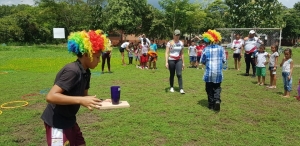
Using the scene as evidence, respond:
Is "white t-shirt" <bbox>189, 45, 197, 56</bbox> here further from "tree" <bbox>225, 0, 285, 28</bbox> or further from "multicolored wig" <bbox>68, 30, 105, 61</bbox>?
"tree" <bbox>225, 0, 285, 28</bbox>

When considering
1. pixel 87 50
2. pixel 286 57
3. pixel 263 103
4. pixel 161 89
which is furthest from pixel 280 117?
pixel 87 50

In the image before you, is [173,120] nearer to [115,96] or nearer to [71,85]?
[115,96]

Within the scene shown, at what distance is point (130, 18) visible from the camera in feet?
131

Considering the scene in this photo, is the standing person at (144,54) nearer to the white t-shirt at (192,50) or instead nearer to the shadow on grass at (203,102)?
the white t-shirt at (192,50)

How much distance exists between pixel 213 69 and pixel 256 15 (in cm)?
4100

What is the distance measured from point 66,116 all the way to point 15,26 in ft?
165

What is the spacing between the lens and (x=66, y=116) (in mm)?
2742

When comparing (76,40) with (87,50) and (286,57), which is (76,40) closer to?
(87,50)

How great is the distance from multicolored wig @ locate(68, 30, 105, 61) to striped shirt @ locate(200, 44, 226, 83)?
13.3 ft

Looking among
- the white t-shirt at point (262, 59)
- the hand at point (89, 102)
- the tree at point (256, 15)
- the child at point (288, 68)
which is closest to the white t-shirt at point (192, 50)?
the white t-shirt at point (262, 59)

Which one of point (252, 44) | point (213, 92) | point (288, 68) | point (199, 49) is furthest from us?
point (199, 49)

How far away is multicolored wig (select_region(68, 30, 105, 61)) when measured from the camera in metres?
2.73

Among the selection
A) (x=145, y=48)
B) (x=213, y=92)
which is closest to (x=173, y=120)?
(x=213, y=92)

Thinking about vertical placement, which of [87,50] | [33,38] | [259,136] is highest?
[33,38]
